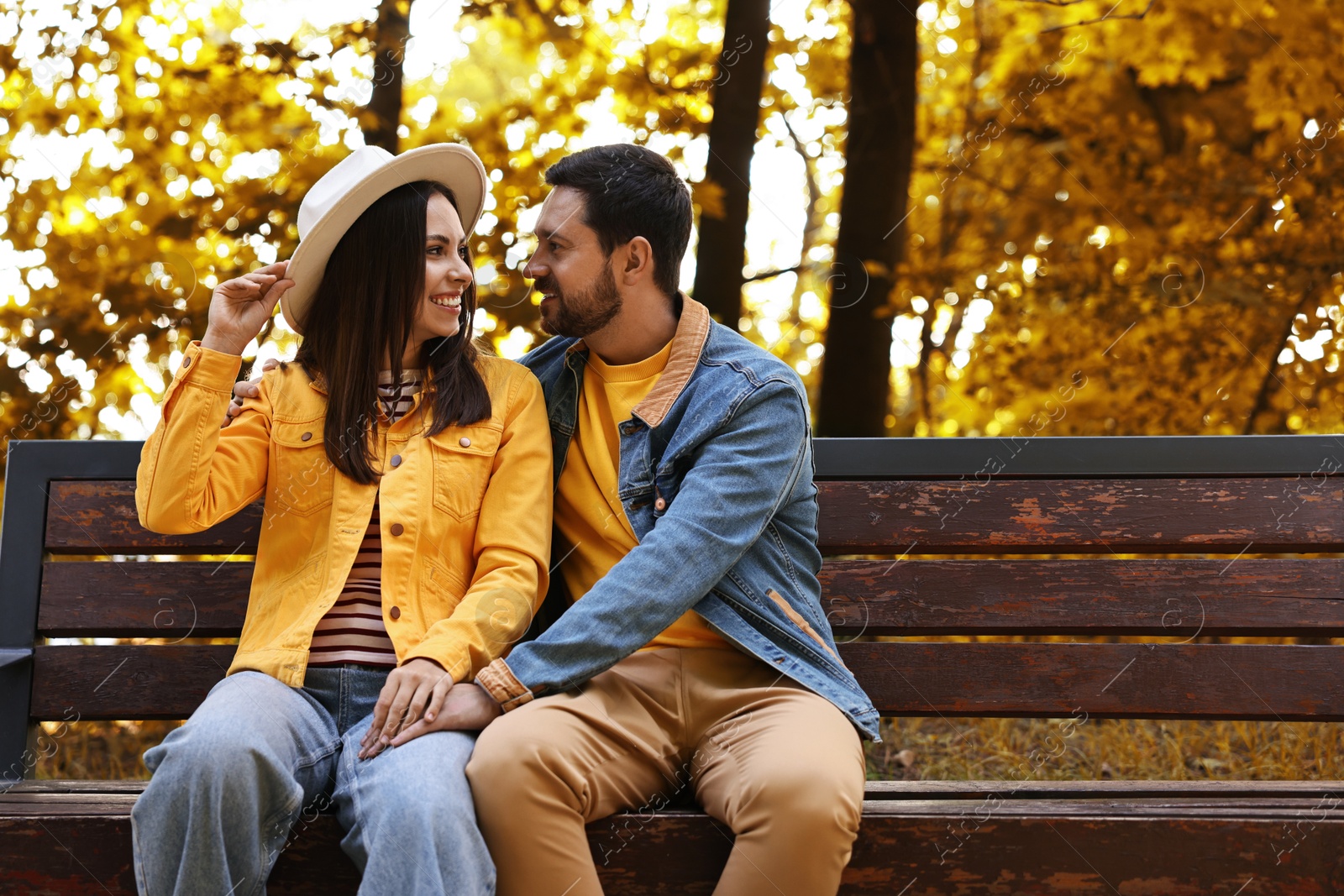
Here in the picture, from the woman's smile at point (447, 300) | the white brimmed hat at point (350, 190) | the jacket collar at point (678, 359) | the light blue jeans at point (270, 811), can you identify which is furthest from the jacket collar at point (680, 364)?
the light blue jeans at point (270, 811)

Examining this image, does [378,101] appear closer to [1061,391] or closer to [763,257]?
[1061,391]

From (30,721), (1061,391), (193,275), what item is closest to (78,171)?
(193,275)

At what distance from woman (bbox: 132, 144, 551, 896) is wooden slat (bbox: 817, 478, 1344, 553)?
0.77m

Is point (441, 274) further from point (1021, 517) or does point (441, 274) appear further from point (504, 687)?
point (1021, 517)

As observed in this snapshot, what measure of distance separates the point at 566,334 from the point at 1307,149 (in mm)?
3547

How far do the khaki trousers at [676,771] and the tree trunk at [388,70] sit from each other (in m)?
2.54

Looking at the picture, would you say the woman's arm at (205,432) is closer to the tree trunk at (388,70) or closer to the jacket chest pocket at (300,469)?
the jacket chest pocket at (300,469)

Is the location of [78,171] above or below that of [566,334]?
above

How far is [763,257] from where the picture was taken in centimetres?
714

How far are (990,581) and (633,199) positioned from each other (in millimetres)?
1152

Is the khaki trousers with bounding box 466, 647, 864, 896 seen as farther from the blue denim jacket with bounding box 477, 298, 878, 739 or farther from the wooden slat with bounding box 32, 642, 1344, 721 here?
the wooden slat with bounding box 32, 642, 1344, 721

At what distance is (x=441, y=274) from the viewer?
2266mm

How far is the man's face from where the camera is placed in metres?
2.38

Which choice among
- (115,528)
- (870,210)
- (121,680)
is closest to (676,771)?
(121,680)
